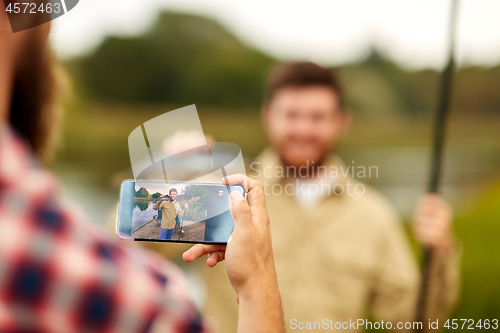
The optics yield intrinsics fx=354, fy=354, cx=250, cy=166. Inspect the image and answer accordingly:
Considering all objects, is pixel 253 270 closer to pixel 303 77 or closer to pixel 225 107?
pixel 303 77

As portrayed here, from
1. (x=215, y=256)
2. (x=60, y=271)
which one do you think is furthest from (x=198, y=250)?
(x=60, y=271)

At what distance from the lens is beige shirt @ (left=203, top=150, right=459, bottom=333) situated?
117 centimetres

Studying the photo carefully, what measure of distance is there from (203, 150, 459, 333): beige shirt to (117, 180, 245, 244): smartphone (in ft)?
2.27

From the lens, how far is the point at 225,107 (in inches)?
445

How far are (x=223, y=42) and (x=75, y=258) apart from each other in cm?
1436

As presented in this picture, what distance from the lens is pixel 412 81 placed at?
11.0m

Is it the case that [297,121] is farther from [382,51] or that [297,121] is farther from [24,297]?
[382,51]

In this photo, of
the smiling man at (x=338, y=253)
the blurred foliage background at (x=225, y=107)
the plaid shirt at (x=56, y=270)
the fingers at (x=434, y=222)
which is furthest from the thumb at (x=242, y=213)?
the blurred foliage background at (x=225, y=107)

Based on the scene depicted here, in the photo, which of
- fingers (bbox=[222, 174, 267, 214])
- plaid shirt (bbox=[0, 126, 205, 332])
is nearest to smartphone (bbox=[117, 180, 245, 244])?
fingers (bbox=[222, 174, 267, 214])

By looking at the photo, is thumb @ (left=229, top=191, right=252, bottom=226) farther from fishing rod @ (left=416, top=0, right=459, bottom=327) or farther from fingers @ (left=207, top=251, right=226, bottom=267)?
fishing rod @ (left=416, top=0, right=459, bottom=327)

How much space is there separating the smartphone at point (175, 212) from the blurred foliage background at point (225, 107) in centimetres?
723

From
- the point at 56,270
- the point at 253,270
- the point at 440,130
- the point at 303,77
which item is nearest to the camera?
the point at 56,270

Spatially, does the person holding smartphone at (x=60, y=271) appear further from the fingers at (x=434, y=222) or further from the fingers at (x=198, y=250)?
the fingers at (x=434, y=222)

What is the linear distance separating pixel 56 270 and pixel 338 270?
1.04 metres
